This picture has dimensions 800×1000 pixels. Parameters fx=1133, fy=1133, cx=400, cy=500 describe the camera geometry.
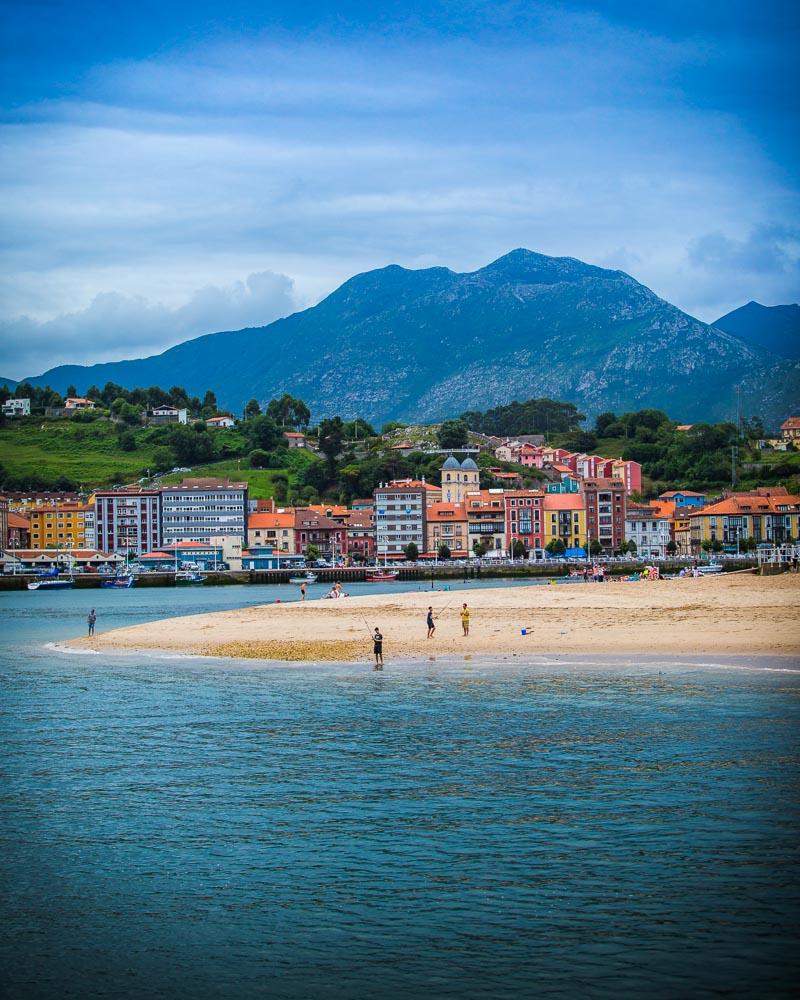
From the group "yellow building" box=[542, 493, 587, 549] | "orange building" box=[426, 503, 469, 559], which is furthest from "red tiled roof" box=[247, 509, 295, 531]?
"yellow building" box=[542, 493, 587, 549]

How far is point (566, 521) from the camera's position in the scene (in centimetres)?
16150

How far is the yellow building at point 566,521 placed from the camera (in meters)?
160

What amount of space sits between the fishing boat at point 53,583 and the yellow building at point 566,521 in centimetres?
6501

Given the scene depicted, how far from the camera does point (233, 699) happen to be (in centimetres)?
3297

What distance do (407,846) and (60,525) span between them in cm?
17206

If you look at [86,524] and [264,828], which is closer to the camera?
[264,828]

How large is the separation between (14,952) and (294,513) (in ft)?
511

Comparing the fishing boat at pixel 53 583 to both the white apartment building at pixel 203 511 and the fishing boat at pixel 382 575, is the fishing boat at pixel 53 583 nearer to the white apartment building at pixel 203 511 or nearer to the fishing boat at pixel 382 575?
the white apartment building at pixel 203 511

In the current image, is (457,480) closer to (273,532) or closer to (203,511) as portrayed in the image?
(273,532)

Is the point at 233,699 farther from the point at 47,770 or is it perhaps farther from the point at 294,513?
the point at 294,513

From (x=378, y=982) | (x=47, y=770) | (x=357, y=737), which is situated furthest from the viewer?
(x=357, y=737)

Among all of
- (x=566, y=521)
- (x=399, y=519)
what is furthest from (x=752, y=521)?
(x=399, y=519)

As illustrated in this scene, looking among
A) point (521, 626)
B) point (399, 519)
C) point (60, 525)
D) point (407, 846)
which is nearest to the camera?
point (407, 846)

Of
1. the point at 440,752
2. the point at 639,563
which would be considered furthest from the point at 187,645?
the point at 639,563
